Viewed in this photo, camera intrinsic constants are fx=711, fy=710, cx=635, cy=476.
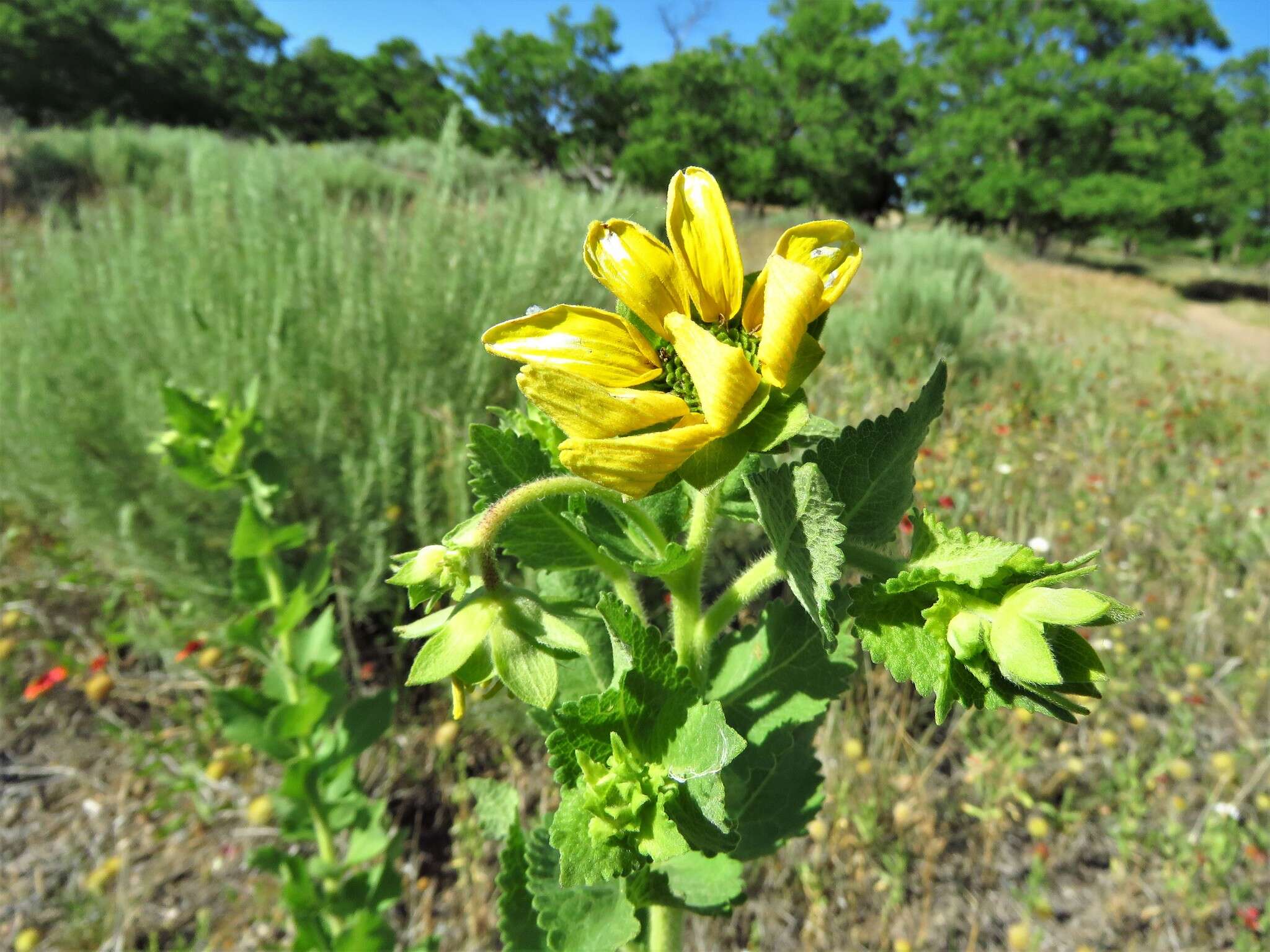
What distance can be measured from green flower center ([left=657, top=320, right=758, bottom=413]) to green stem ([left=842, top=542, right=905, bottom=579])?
171mm

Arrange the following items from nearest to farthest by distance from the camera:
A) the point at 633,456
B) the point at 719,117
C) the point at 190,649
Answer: the point at 633,456
the point at 190,649
the point at 719,117

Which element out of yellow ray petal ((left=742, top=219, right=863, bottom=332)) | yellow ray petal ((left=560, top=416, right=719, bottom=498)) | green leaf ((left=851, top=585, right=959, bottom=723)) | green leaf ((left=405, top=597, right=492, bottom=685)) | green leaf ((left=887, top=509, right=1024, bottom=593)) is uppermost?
yellow ray petal ((left=742, top=219, right=863, bottom=332))

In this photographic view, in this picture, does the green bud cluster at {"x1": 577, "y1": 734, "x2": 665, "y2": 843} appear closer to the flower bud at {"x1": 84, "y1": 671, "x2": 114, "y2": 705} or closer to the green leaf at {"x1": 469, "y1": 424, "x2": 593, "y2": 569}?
the green leaf at {"x1": 469, "y1": 424, "x2": 593, "y2": 569}

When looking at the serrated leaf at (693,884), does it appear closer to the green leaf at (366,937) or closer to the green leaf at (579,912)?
the green leaf at (579,912)

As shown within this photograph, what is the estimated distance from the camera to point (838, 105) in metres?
22.7

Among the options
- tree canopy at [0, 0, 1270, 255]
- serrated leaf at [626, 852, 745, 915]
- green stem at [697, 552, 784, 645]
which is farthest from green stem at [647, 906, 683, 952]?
tree canopy at [0, 0, 1270, 255]

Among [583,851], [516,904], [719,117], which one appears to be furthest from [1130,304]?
[719,117]

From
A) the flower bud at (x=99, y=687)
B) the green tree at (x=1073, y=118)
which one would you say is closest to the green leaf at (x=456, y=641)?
the flower bud at (x=99, y=687)

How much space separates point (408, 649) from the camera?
239 cm

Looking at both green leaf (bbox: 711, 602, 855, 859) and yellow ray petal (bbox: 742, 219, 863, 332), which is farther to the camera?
green leaf (bbox: 711, 602, 855, 859)

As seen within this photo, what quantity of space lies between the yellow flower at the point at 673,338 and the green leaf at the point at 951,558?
0.17 metres

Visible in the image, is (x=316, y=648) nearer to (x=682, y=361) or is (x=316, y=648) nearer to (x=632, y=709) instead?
(x=632, y=709)

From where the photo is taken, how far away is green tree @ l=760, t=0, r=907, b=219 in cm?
2250

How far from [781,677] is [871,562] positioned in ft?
0.70
